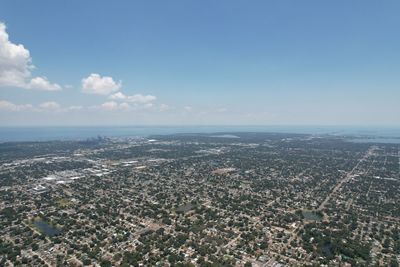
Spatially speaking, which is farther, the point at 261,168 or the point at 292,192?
the point at 261,168

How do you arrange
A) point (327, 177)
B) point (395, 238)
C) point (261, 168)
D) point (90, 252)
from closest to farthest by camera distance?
point (90, 252) → point (395, 238) → point (327, 177) → point (261, 168)

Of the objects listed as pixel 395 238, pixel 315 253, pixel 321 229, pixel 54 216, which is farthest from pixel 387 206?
pixel 54 216

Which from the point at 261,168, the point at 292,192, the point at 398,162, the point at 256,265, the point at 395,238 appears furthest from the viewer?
the point at 398,162

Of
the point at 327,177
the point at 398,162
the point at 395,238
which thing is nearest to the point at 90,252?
the point at 395,238

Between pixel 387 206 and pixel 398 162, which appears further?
pixel 398 162

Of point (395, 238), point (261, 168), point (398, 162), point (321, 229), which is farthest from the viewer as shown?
point (398, 162)

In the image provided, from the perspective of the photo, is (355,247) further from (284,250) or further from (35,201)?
(35,201)

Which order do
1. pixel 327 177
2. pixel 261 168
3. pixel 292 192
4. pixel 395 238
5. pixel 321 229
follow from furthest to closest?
pixel 261 168 → pixel 327 177 → pixel 292 192 → pixel 321 229 → pixel 395 238

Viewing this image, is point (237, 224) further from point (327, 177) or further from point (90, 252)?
point (327, 177)
